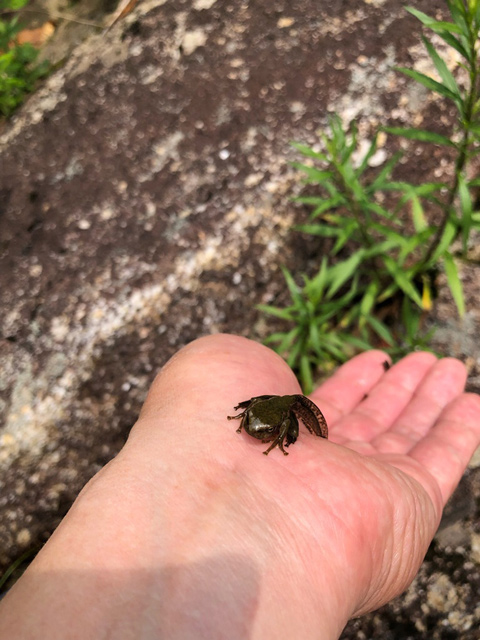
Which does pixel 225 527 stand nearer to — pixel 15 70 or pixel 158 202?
pixel 158 202

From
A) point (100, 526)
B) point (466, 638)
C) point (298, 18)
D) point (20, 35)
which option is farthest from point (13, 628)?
point (20, 35)

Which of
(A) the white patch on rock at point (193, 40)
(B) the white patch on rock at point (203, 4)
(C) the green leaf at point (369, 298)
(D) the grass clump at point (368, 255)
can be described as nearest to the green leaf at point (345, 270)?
(D) the grass clump at point (368, 255)

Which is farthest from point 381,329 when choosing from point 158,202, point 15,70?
point 15,70

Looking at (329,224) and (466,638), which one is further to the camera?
(329,224)

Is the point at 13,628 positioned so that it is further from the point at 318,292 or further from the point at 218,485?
the point at 318,292

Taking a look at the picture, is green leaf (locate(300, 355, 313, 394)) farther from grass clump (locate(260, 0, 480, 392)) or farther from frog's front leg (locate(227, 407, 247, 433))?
frog's front leg (locate(227, 407, 247, 433))
